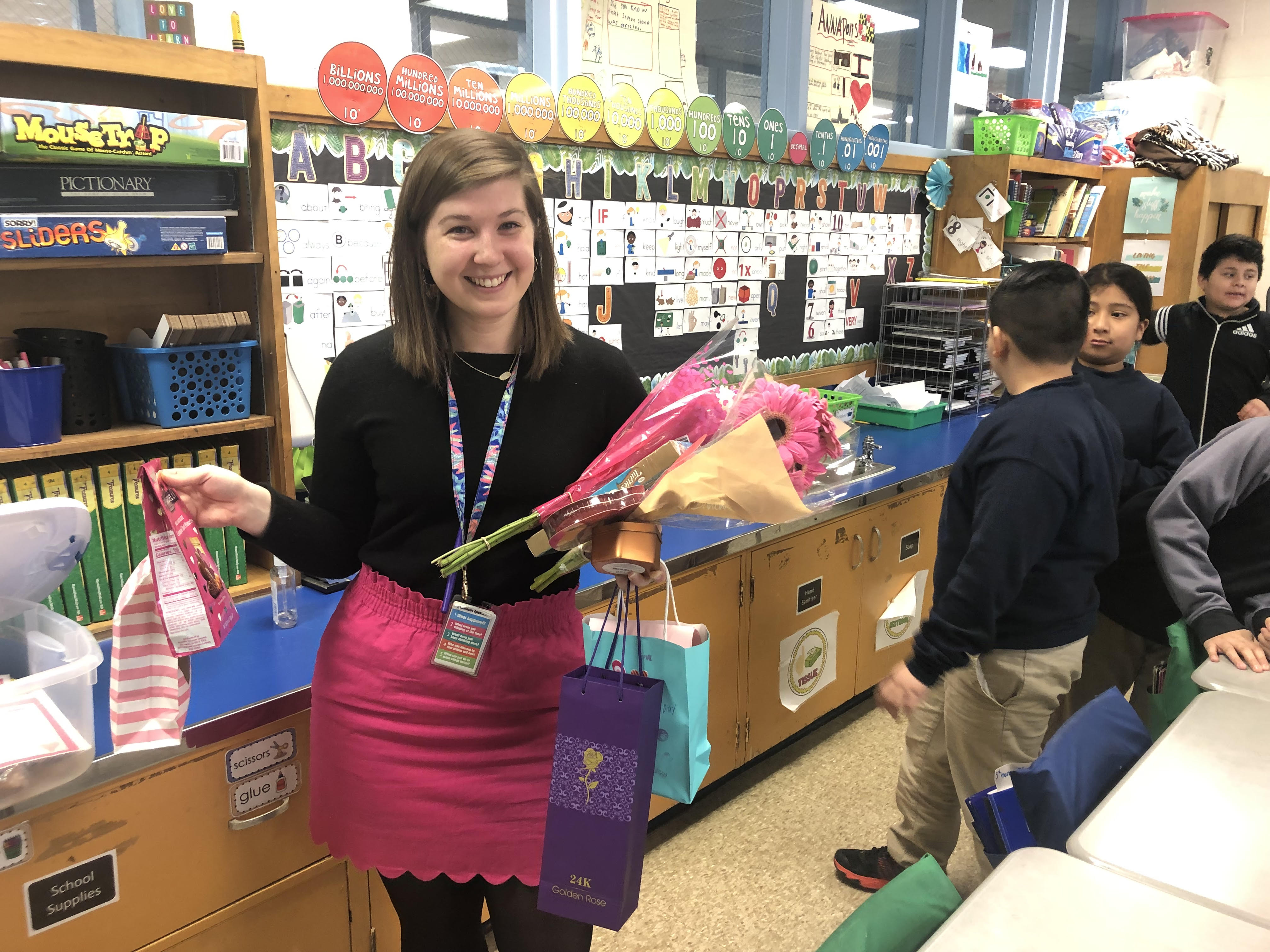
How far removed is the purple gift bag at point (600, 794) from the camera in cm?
116

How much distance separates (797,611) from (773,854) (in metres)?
0.65

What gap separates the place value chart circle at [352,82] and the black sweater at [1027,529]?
60.5 inches

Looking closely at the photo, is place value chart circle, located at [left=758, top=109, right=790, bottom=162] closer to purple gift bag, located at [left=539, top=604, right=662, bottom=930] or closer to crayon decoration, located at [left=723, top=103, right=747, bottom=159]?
crayon decoration, located at [left=723, top=103, right=747, bottom=159]

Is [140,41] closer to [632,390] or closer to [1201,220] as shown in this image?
[632,390]

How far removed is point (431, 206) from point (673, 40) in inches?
81.4

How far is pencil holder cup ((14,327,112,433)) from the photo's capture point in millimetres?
1709

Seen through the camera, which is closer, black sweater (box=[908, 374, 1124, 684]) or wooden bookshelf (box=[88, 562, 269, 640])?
black sweater (box=[908, 374, 1124, 684])

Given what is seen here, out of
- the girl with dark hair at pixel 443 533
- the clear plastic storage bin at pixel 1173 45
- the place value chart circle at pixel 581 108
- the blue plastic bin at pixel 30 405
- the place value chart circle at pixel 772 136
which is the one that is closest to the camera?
the girl with dark hair at pixel 443 533

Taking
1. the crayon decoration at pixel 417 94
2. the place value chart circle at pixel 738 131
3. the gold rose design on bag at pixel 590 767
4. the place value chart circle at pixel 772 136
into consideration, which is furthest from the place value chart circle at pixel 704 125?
the gold rose design on bag at pixel 590 767

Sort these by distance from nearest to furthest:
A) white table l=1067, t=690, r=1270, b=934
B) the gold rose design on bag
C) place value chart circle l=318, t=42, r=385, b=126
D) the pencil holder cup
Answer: white table l=1067, t=690, r=1270, b=934 → the gold rose design on bag → the pencil holder cup → place value chart circle l=318, t=42, r=385, b=126

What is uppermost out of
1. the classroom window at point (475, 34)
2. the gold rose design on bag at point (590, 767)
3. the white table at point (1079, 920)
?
the classroom window at point (475, 34)

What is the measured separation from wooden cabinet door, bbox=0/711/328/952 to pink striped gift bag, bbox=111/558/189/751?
181 millimetres

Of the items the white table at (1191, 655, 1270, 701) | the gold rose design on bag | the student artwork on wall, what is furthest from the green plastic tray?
the gold rose design on bag

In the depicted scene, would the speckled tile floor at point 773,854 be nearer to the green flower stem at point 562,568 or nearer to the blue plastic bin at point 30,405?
the green flower stem at point 562,568
